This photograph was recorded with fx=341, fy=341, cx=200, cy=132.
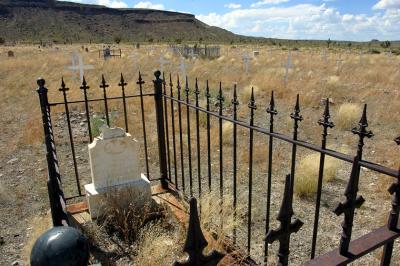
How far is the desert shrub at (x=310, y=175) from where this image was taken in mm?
4820

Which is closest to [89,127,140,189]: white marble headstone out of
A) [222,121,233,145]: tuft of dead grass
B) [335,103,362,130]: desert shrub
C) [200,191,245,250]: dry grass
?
[200,191,245,250]: dry grass

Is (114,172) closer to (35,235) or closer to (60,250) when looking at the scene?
(35,235)

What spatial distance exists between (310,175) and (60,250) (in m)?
4.38

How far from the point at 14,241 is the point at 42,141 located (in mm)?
3901

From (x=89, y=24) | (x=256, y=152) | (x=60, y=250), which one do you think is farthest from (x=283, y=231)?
(x=89, y=24)

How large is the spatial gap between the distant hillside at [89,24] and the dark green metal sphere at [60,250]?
8015cm

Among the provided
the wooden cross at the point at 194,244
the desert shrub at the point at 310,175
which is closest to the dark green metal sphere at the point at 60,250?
the wooden cross at the point at 194,244

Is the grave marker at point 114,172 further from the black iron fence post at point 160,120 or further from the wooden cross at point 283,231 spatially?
the wooden cross at point 283,231

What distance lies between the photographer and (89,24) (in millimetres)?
101875

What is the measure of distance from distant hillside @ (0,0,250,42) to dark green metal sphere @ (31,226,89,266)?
80.2 metres

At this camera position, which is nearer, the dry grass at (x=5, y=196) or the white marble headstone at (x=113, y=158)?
the white marble headstone at (x=113, y=158)

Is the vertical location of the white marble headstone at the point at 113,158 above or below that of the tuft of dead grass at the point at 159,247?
above

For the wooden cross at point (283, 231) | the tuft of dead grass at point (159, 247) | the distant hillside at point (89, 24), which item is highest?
the distant hillside at point (89, 24)

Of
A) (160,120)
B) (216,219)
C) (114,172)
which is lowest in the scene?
(216,219)
